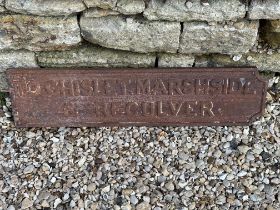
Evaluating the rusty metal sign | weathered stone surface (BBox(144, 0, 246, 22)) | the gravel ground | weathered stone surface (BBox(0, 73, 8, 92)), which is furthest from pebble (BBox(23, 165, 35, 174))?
weathered stone surface (BBox(144, 0, 246, 22))

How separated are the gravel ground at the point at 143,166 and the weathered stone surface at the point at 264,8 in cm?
67

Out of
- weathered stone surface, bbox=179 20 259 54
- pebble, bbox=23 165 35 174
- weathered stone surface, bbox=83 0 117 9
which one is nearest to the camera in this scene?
weathered stone surface, bbox=83 0 117 9

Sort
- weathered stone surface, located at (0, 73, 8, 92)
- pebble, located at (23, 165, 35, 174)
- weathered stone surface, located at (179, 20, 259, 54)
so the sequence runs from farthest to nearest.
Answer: weathered stone surface, located at (0, 73, 8, 92) → pebble, located at (23, 165, 35, 174) → weathered stone surface, located at (179, 20, 259, 54)

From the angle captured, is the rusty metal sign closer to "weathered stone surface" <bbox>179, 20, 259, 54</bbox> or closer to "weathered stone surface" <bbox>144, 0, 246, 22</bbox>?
"weathered stone surface" <bbox>179, 20, 259, 54</bbox>

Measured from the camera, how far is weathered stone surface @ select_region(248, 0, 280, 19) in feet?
8.18

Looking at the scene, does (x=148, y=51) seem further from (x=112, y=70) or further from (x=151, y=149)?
(x=151, y=149)

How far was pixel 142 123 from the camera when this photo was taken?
9.81ft

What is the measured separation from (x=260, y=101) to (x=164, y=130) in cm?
64

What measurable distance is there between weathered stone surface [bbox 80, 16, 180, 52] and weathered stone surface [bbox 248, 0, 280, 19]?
1.37ft

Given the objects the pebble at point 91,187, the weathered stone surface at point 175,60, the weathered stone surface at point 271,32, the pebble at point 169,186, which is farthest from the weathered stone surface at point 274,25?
the pebble at point 91,187

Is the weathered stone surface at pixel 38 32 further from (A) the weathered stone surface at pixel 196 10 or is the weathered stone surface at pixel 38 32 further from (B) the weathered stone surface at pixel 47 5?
(A) the weathered stone surface at pixel 196 10

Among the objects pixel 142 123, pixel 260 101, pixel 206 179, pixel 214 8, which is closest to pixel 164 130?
pixel 142 123

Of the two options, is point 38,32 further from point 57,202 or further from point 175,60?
point 57,202

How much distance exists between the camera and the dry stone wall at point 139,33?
2512 mm
